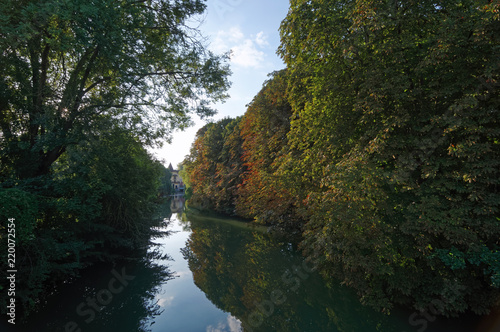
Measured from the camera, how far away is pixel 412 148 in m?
6.07

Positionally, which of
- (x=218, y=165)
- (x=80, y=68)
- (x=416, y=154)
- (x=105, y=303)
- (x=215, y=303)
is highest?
(x=80, y=68)

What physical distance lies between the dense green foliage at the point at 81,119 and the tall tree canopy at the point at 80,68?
36 millimetres

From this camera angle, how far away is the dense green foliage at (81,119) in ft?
18.5

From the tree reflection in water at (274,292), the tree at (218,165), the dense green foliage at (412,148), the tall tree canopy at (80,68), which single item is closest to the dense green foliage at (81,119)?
the tall tree canopy at (80,68)

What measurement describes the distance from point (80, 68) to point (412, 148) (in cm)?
1000

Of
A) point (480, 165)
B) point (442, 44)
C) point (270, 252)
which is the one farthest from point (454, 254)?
point (270, 252)

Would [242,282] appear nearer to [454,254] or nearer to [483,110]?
[454,254]

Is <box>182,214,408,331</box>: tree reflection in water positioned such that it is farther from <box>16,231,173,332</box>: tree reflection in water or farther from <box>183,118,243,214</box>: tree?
<box>183,118,243,214</box>: tree

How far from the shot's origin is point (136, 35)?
25.8ft

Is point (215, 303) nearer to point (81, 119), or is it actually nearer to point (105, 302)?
point (105, 302)

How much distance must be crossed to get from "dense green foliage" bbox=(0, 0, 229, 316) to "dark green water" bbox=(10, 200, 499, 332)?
88 cm

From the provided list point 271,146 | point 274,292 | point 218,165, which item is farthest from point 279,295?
point 218,165

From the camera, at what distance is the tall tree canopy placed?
234 inches

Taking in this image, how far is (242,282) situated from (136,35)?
9.10m
